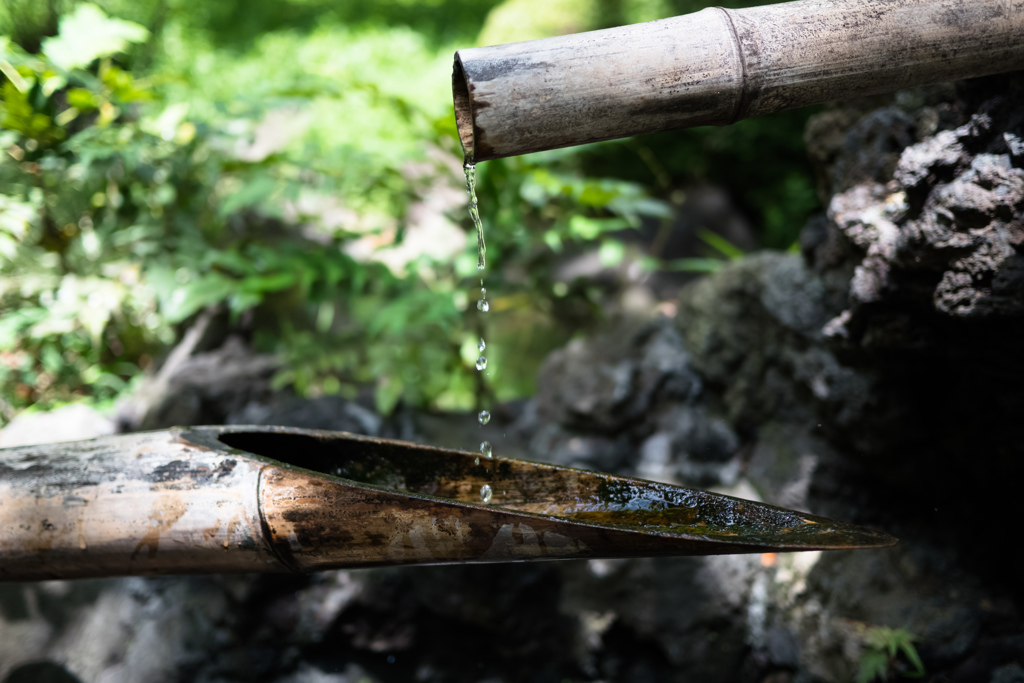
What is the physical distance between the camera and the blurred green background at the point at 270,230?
3373mm

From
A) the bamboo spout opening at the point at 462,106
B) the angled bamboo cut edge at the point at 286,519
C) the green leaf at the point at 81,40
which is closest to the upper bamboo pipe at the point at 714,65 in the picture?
the bamboo spout opening at the point at 462,106

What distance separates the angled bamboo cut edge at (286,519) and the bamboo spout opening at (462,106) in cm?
87

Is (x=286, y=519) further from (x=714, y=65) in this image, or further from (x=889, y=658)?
(x=889, y=658)

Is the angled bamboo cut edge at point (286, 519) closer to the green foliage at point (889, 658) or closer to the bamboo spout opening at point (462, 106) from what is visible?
the bamboo spout opening at point (462, 106)

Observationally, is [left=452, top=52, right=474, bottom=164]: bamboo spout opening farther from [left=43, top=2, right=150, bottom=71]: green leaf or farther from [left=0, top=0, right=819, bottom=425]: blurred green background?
[left=43, top=2, right=150, bottom=71]: green leaf

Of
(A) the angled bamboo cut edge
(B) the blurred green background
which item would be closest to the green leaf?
(B) the blurred green background

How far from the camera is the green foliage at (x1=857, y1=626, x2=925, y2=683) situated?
2.20 meters

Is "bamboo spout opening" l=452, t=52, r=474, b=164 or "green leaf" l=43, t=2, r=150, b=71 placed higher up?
"green leaf" l=43, t=2, r=150, b=71

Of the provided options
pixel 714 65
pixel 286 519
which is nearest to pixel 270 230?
pixel 286 519

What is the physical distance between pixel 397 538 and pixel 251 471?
1.39 ft

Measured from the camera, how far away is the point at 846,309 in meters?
2.20

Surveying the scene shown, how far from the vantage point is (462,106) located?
59.4 inches

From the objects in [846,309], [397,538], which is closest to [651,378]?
[846,309]

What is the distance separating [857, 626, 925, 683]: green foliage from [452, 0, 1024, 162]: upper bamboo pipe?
73.7 inches
